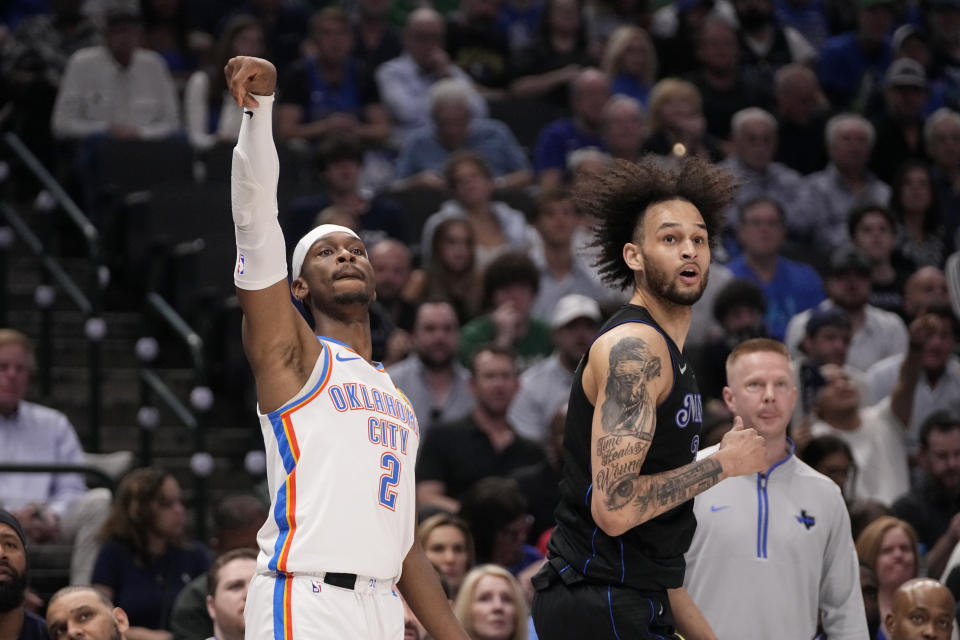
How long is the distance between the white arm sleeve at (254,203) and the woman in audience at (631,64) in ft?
29.6

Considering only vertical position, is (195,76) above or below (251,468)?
above

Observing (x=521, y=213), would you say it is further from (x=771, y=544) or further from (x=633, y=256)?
(x=633, y=256)

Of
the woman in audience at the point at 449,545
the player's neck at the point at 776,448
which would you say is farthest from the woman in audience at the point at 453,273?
the player's neck at the point at 776,448

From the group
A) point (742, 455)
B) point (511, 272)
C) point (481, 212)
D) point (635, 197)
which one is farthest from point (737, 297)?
point (742, 455)

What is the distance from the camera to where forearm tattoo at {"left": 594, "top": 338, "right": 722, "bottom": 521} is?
4637 millimetres

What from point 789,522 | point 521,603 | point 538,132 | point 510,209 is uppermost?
point 538,132

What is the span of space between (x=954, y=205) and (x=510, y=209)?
3.76 m

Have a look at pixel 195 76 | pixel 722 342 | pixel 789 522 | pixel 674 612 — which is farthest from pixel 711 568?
pixel 195 76

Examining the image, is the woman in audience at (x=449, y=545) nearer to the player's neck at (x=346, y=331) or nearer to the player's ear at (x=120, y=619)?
the player's ear at (x=120, y=619)

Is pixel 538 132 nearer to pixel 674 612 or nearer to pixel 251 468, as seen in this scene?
pixel 251 468

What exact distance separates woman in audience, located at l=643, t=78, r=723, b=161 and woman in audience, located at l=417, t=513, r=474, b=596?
5.01m

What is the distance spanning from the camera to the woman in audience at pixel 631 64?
13.4 meters

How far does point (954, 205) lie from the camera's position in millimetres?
12789

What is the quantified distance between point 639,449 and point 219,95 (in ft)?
27.0
